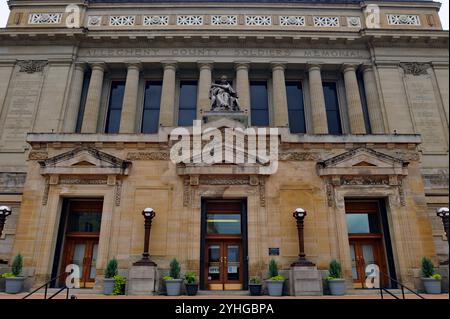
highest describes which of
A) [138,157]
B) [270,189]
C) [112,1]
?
[112,1]

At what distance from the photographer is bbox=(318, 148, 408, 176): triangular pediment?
1577cm

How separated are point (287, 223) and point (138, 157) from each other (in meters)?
7.71

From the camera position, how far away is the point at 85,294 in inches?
550

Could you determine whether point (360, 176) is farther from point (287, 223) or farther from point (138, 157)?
point (138, 157)

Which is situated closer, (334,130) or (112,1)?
(334,130)

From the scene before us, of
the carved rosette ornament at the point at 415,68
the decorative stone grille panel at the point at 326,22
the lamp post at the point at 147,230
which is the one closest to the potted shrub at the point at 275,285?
the lamp post at the point at 147,230

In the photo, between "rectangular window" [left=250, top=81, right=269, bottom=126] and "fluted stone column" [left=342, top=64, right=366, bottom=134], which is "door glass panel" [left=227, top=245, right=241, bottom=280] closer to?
"rectangular window" [left=250, top=81, right=269, bottom=126]

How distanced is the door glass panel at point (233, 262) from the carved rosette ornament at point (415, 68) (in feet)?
74.7

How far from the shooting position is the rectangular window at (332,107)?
95.0 ft

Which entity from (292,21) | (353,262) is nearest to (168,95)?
(292,21)
